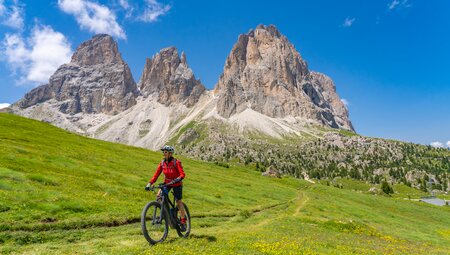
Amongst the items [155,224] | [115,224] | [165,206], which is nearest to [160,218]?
[155,224]

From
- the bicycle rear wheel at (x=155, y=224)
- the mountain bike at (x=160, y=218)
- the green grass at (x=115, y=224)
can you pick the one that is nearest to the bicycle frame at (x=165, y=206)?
the mountain bike at (x=160, y=218)

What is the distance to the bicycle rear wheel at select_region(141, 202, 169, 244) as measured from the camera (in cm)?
1766

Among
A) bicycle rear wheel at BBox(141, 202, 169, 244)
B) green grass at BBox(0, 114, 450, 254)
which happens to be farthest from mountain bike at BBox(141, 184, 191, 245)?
green grass at BBox(0, 114, 450, 254)

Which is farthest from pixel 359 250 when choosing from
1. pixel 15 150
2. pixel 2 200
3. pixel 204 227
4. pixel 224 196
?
A: pixel 15 150

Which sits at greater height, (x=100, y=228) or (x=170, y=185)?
(x=170, y=185)

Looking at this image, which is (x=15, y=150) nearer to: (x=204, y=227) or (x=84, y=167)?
(x=84, y=167)

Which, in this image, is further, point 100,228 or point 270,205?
point 270,205

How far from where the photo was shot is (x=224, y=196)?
181ft

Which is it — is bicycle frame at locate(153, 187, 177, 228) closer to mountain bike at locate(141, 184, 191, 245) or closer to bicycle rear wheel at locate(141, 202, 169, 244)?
mountain bike at locate(141, 184, 191, 245)

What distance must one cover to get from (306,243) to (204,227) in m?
10.3

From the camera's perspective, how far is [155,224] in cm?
1833

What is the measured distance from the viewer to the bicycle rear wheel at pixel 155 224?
1766 cm

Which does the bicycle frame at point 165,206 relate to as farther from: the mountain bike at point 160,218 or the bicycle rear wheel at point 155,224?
the bicycle rear wheel at point 155,224

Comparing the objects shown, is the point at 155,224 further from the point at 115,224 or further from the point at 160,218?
the point at 115,224
